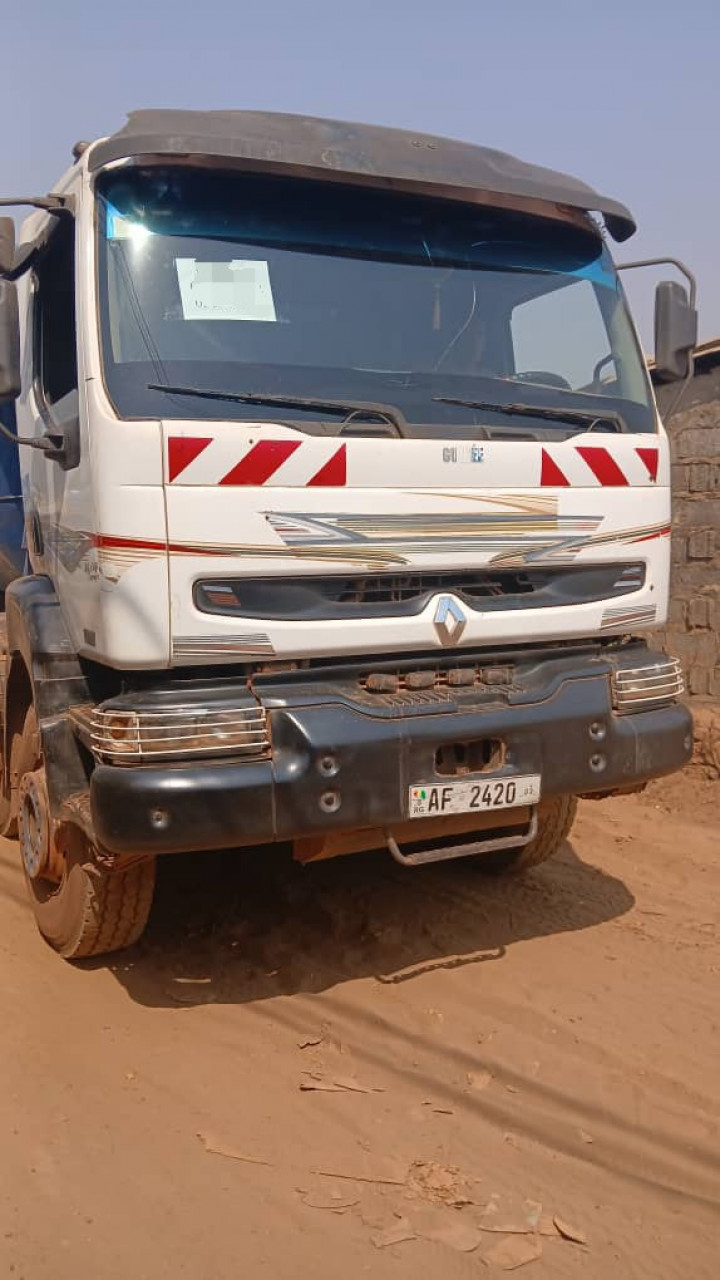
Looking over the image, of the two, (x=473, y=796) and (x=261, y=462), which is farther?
(x=473, y=796)

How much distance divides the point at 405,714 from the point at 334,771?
286 mm

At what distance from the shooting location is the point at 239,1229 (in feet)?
8.64

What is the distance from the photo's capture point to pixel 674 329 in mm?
4184

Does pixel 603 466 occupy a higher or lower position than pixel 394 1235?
higher

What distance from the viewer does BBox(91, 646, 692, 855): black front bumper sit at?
10.1 feet

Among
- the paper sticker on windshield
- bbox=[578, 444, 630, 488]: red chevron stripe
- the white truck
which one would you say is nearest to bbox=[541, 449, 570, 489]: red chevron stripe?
the white truck

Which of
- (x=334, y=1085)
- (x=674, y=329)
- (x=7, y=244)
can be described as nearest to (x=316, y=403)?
(x=7, y=244)

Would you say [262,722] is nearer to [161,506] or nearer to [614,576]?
[161,506]

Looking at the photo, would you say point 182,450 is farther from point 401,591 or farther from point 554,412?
point 554,412

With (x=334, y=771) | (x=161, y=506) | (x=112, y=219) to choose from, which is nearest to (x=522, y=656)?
(x=334, y=771)

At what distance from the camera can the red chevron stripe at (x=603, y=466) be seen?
3643 millimetres

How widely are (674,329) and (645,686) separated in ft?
4.70

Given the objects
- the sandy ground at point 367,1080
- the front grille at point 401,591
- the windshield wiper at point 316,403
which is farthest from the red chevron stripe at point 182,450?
the sandy ground at point 367,1080

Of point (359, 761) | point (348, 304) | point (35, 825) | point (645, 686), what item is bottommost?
point (35, 825)
